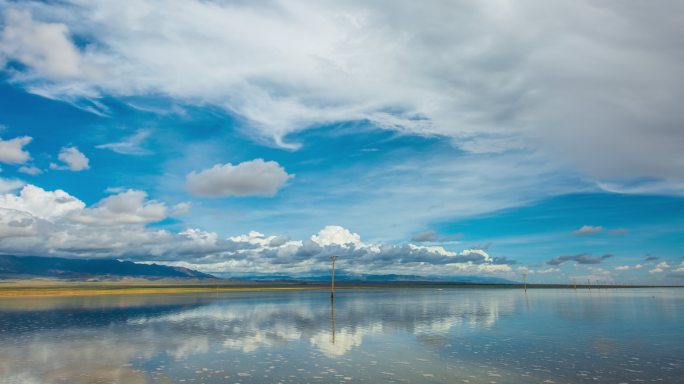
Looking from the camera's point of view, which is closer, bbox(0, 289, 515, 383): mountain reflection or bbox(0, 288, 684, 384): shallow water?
bbox(0, 288, 684, 384): shallow water

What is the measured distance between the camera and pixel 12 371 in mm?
24844

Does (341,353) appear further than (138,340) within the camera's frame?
No

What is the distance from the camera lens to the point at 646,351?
32000 millimetres

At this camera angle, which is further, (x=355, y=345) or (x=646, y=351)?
(x=355, y=345)

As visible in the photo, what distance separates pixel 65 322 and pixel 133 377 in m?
37.9

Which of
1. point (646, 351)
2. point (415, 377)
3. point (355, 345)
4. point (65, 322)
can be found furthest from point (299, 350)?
point (65, 322)

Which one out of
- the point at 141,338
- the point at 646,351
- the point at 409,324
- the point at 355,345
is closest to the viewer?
the point at 646,351

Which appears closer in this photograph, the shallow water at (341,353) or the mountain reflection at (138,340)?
the shallow water at (341,353)

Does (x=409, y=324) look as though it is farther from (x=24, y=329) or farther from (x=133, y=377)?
(x=24, y=329)

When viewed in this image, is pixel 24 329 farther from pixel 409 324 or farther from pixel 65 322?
pixel 409 324

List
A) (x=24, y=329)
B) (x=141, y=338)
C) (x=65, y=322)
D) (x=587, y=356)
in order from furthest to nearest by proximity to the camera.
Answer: (x=65, y=322) < (x=24, y=329) < (x=141, y=338) < (x=587, y=356)

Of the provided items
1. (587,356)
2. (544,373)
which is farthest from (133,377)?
(587,356)

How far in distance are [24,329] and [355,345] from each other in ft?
118

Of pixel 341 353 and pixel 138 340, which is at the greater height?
pixel 341 353
